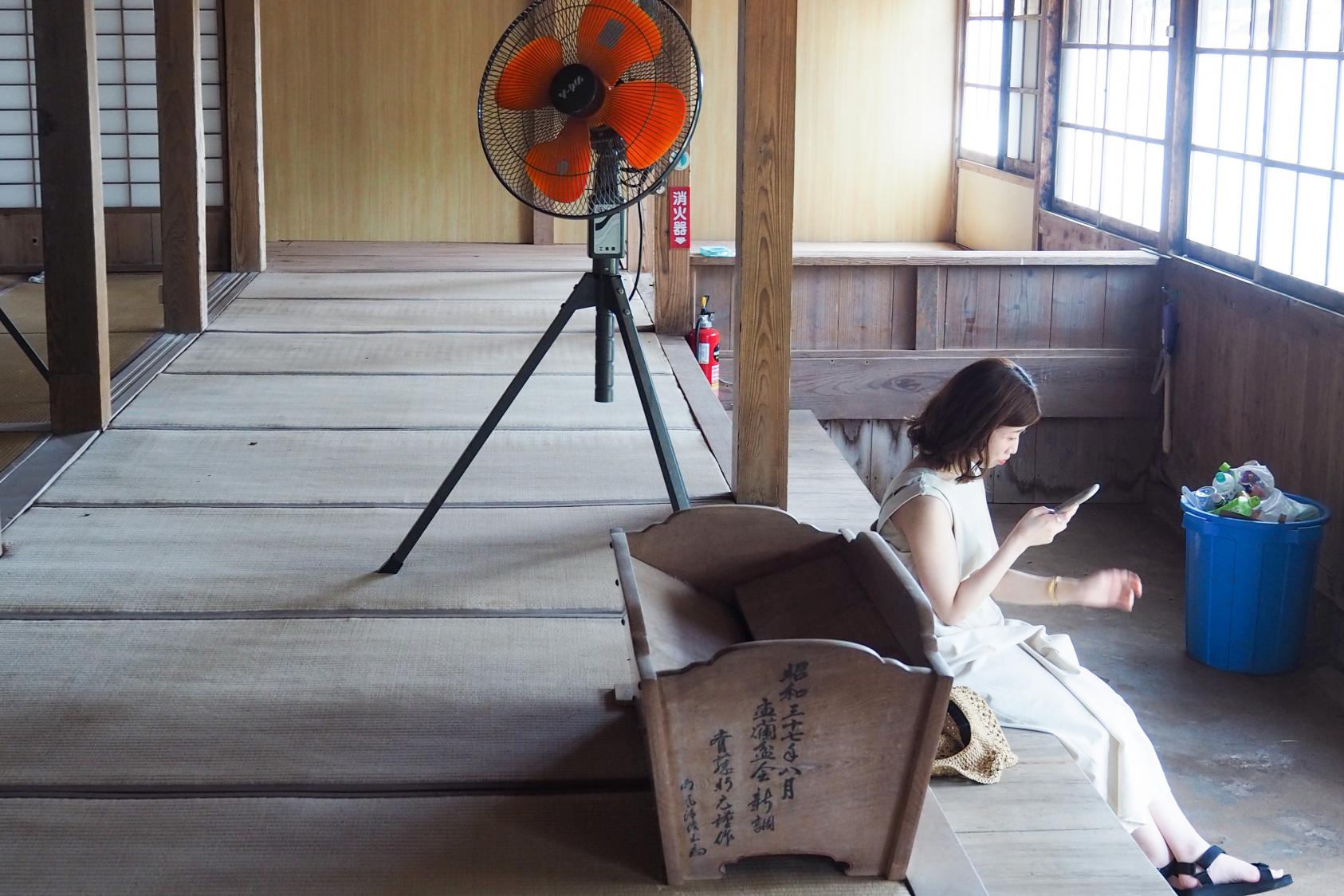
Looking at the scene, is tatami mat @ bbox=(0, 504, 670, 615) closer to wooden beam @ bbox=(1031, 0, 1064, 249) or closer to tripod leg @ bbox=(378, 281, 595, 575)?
tripod leg @ bbox=(378, 281, 595, 575)

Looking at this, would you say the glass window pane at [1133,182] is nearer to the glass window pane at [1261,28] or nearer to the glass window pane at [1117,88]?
the glass window pane at [1117,88]

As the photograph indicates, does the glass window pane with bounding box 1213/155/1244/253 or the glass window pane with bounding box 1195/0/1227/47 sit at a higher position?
the glass window pane with bounding box 1195/0/1227/47

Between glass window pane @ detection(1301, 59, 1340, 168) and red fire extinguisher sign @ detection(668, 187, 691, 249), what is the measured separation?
2.08m

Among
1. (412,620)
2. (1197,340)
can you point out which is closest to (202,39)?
(1197,340)

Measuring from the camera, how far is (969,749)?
7.34 ft

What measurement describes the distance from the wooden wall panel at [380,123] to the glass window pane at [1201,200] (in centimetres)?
320

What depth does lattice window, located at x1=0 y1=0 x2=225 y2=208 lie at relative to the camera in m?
7.11

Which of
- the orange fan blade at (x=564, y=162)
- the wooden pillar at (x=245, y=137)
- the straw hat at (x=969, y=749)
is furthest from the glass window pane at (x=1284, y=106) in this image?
the wooden pillar at (x=245, y=137)

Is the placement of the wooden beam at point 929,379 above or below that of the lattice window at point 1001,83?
below

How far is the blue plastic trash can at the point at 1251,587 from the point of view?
14.1ft

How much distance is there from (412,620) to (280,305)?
329 centimetres

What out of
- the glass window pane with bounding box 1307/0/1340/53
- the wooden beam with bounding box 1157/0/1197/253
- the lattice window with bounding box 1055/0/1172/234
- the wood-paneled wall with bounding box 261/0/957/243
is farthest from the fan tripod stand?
the wood-paneled wall with bounding box 261/0/957/243

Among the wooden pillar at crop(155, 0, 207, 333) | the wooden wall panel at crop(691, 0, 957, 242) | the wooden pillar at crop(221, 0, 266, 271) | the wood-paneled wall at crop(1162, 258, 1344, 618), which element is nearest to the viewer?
the wood-paneled wall at crop(1162, 258, 1344, 618)

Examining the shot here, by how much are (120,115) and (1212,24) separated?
513 centimetres
